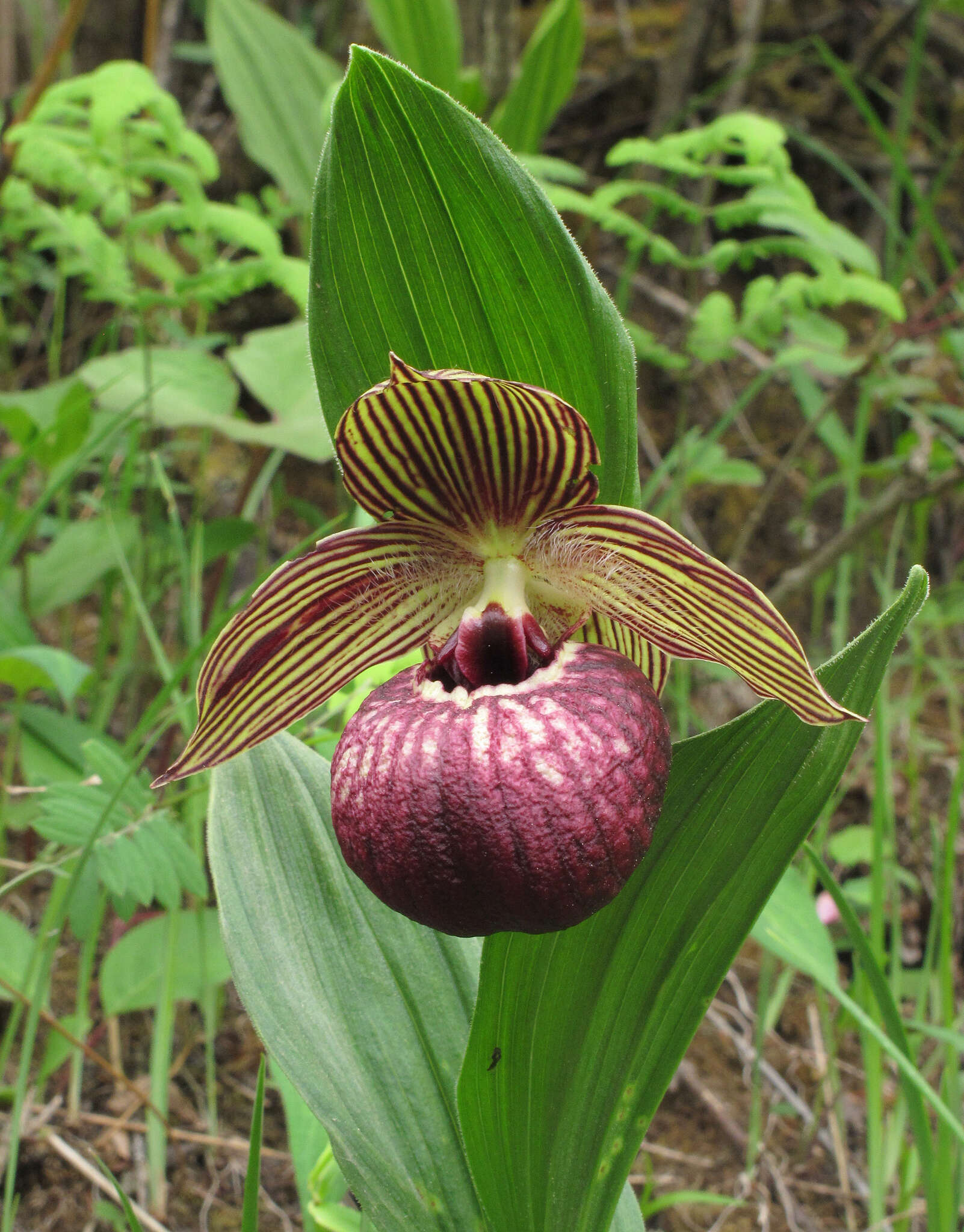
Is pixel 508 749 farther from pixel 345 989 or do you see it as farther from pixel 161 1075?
pixel 161 1075

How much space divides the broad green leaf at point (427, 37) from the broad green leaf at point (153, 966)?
2.39m

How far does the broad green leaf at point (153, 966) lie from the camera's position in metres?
1.61

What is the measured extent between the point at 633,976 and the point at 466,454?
1.85 ft

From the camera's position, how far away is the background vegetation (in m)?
1.50

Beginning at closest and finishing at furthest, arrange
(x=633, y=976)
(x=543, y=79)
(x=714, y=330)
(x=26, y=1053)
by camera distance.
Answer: (x=633, y=976), (x=26, y=1053), (x=714, y=330), (x=543, y=79)

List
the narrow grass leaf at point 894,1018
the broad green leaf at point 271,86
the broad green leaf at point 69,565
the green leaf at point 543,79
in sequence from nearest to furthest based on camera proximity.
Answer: the narrow grass leaf at point 894,1018 < the broad green leaf at point 69,565 < the green leaf at point 543,79 < the broad green leaf at point 271,86

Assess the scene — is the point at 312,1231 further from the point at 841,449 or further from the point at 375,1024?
the point at 841,449

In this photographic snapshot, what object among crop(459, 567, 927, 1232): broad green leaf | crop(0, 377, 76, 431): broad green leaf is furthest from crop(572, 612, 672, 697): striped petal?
crop(0, 377, 76, 431): broad green leaf

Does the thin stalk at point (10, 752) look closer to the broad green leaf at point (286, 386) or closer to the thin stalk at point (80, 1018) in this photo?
the thin stalk at point (80, 1018)

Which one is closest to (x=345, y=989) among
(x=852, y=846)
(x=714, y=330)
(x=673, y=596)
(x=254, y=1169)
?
(x=254, y=1169)

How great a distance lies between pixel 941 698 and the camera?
319 centimetres

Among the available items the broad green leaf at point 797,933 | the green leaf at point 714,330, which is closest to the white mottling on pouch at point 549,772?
the broad green leaf at point 797,933

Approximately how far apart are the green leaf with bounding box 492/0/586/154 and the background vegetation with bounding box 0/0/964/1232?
0.4 inches

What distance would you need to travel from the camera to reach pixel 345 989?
1084mm
